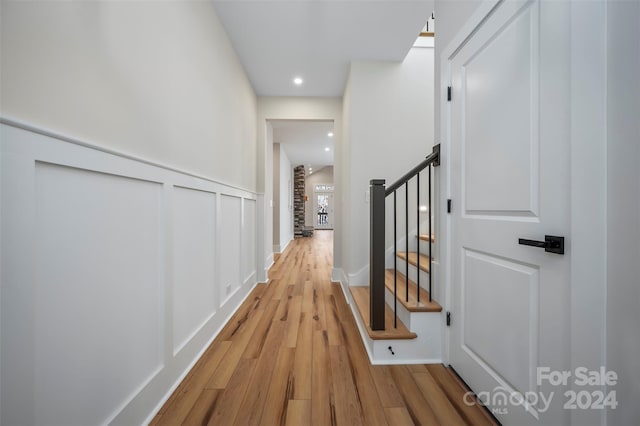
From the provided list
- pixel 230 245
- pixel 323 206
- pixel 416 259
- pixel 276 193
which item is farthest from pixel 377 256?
pixel 323 206

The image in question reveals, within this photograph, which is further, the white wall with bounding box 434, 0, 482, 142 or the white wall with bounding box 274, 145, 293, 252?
the white wall with bounding box 274, 145, 293, 252

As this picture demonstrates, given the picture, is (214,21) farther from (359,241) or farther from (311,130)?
(311,130)

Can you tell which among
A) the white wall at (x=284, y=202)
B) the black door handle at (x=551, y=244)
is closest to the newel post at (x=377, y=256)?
the black door handle at (x=551, y=244)

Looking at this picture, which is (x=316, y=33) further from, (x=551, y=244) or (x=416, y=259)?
(x=551, y=244)

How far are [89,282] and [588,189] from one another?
1624mm

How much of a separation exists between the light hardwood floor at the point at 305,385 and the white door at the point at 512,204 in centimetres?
25

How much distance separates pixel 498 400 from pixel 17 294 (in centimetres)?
178

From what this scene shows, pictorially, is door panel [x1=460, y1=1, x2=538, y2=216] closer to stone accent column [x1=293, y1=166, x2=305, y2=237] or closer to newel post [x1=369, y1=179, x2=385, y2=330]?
newel post [x1=369, y1=179, x2=385, y2=330]

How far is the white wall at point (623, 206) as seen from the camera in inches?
28.0

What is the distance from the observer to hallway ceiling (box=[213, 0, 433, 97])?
2.07 m

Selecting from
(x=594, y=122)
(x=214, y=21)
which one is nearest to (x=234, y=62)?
(x=214, y=21)

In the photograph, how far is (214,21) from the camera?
2049 millimetres

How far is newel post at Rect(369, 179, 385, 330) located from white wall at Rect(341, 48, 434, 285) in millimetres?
1108

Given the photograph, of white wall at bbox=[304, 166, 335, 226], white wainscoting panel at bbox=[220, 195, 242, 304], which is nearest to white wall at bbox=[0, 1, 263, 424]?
white wainscoting panel at bbox=[220, 195, 242, 304]
